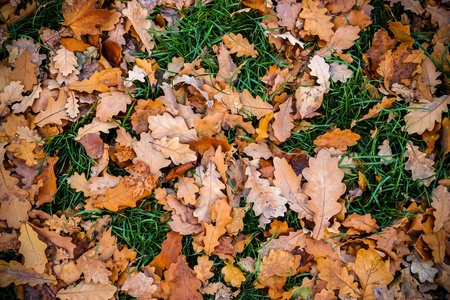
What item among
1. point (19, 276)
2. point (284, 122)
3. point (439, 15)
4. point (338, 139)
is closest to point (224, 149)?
point (284, 122)

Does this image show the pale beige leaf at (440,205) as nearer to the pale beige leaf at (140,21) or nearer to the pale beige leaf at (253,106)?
the pale beige leaf at (253,106)

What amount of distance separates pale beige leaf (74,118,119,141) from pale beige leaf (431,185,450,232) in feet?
8.29

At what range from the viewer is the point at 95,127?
8.35 feet

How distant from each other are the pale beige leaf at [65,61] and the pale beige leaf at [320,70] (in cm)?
189

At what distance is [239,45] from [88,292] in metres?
2.19

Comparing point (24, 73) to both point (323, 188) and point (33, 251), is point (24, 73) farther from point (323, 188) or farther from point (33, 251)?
point (323, 188)

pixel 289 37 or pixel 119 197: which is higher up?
pixel 289 37

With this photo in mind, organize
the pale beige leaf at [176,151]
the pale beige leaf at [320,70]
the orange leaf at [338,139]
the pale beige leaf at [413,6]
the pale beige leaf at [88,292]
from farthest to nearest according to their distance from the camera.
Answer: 1. the pale beige leaf at [413,6]
2. the pale beige leaf at [320,70]
3. the orange leaf at [338,139]
4. the pale beige leaf at [176,151]
5. the pale beige leaf at [88,292]

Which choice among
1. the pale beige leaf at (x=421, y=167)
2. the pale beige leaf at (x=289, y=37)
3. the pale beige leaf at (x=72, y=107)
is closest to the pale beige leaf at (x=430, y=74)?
the pale beige leaf at (x=421, y=167)

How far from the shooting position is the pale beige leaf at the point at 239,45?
2.66m

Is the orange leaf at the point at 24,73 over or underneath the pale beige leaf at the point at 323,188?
over

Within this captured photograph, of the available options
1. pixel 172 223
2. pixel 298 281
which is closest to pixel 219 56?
pixel 172 223

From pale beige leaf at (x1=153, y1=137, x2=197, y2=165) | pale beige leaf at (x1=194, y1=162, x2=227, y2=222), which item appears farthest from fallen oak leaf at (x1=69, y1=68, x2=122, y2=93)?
pale beige leaf at (x1=194, y1=162, x2=227, y2=222)

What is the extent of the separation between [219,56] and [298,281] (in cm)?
186
